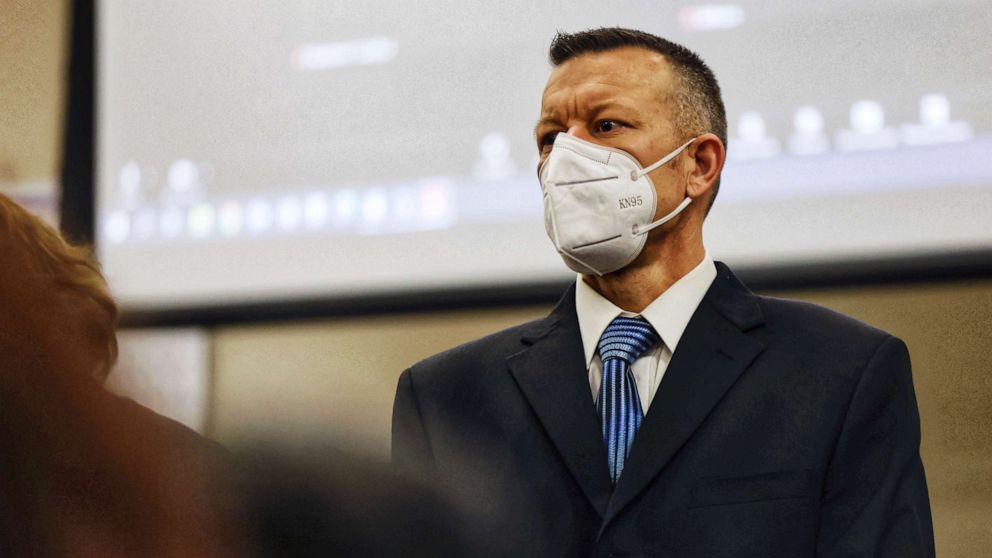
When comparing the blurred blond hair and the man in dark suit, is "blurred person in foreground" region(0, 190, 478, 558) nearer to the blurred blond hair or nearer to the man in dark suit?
the blurred blond hair

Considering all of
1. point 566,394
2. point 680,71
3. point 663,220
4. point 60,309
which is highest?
point 680,71

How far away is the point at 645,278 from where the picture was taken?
1771mm

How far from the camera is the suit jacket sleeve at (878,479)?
4.79ft

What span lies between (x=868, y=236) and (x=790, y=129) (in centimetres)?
28

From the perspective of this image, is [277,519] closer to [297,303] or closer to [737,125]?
[737,125]

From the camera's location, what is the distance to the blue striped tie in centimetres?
160

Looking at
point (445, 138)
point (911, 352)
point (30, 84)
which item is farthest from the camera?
point (30, 84)

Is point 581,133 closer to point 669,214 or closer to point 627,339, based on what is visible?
point 669,214

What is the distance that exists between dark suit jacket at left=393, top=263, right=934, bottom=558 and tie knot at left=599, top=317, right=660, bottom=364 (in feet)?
0.15

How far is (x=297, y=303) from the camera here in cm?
292

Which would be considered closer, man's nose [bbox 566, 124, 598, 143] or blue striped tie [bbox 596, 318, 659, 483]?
blue striped tie [bbox 596, 318, 659, 483]

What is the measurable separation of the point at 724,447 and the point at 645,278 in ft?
1.06

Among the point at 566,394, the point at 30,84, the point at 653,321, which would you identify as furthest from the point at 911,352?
the point at 30,84

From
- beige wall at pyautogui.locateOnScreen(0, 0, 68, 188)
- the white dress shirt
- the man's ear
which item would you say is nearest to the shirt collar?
the white dress shirt
